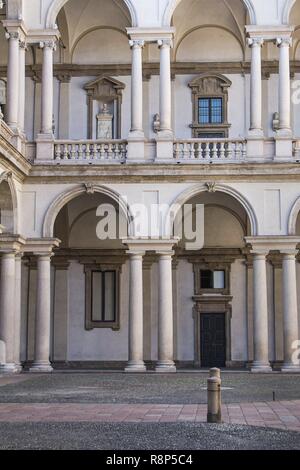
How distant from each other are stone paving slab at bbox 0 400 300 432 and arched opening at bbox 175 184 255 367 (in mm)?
14152

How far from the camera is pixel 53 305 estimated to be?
30.3 m

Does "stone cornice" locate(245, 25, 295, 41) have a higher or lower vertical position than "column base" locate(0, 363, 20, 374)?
higher

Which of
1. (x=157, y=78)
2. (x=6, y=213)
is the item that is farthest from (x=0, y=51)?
(x=6, y=213)

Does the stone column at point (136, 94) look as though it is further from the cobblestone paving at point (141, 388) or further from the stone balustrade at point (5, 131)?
the cobblestone paving at point (141, 388)

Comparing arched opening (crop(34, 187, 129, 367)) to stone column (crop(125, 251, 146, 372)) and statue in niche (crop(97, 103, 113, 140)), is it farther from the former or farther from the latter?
stone column (crop(125, 251, 146, 372))

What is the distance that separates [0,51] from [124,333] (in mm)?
11343

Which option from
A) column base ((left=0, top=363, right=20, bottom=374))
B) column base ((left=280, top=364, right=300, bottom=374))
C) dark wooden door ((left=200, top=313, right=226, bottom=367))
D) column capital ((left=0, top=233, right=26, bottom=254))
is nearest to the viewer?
column base ((left=0, top=363, right=20, bottom=374))

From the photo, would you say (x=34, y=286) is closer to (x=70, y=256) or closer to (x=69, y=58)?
(x=70, y=256)

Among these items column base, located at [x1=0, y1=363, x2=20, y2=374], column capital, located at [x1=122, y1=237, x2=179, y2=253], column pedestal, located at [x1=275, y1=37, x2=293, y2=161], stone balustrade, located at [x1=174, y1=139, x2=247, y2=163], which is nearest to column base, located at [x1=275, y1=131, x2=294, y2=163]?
A: column pedestal, located at [x1=275, y1=37, x2=293, y2=161]

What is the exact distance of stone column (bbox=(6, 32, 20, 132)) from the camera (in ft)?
84.0

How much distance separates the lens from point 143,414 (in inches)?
555

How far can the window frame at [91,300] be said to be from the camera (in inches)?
1197

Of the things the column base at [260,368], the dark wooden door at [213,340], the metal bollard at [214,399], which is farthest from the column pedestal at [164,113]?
the metal bollard at [214,399]

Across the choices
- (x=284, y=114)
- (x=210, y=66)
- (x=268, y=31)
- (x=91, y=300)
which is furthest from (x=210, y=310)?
(x=268, y=31)
